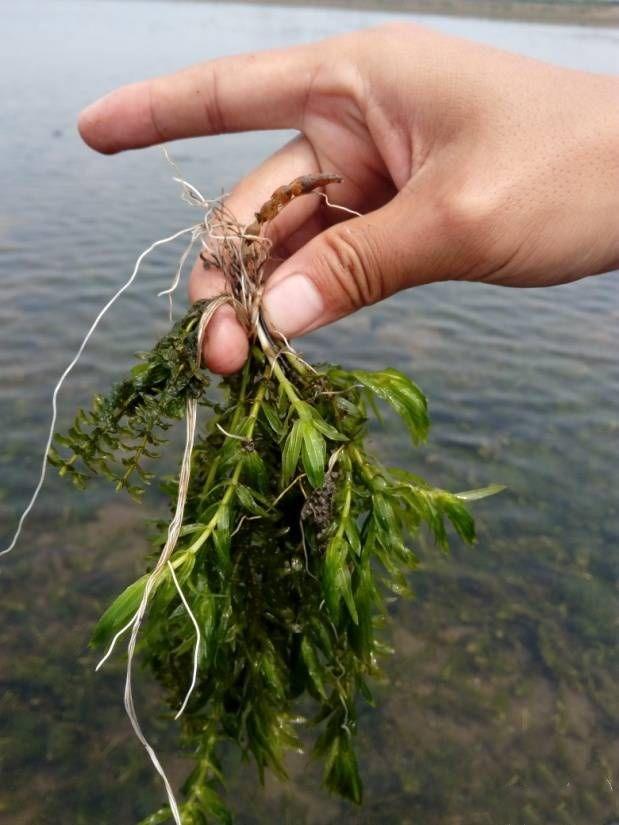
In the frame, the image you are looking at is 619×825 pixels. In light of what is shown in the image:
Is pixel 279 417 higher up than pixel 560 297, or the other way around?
pixel 279 417

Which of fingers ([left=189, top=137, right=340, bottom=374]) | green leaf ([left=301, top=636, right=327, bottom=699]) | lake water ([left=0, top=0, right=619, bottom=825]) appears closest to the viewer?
green leaf ([left=301, top=636, right=327, bottom=699])

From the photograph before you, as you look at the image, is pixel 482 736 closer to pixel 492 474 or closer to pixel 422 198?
pixel 492 474

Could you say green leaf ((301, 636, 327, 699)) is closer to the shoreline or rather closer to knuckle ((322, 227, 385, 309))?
knuckle ((322, 227, 385, 309))

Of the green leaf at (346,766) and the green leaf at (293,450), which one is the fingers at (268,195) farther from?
the green leaf at (346,766)

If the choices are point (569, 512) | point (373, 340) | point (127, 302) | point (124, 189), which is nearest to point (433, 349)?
point (373, 340)

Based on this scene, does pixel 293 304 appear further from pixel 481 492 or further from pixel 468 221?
pixel 481 492

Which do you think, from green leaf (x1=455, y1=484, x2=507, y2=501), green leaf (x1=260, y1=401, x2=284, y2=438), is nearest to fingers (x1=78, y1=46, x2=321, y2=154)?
green leaf (x1=260, y1=401, x2=284, y2=438)
